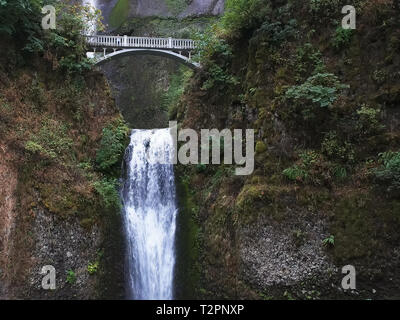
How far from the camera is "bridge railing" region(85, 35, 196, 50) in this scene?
18375 millimetres

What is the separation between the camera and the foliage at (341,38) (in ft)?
40.2

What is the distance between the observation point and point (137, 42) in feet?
62.3

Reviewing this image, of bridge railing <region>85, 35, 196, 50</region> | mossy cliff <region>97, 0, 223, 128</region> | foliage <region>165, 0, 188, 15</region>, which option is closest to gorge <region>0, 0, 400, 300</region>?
bridge railing <region>85, 35, 196, 50</region>

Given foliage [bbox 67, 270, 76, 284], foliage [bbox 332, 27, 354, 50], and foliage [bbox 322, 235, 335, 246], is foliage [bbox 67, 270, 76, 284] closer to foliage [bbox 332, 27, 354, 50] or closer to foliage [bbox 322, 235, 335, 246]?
foliage [bbox 322, 235, 335, 246]

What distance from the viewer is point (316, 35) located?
1302cm

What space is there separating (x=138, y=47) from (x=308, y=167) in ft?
39.6

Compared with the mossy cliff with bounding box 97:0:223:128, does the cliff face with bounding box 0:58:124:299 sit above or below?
below

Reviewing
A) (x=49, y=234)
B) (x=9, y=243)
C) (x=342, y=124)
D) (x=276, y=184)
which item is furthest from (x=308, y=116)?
(x=9, y=243)

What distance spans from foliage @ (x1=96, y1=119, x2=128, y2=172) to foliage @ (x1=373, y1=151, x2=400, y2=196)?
9577 mm

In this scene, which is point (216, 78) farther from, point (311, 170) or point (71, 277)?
point (71, 277)

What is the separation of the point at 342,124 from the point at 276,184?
286 centimetres

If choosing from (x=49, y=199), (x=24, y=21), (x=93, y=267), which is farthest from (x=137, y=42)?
(x=93, y=267)

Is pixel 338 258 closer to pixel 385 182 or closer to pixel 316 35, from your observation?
pixel 385 182

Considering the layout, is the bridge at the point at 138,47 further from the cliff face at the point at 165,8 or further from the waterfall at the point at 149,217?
the cliff face at the point at 165,8
